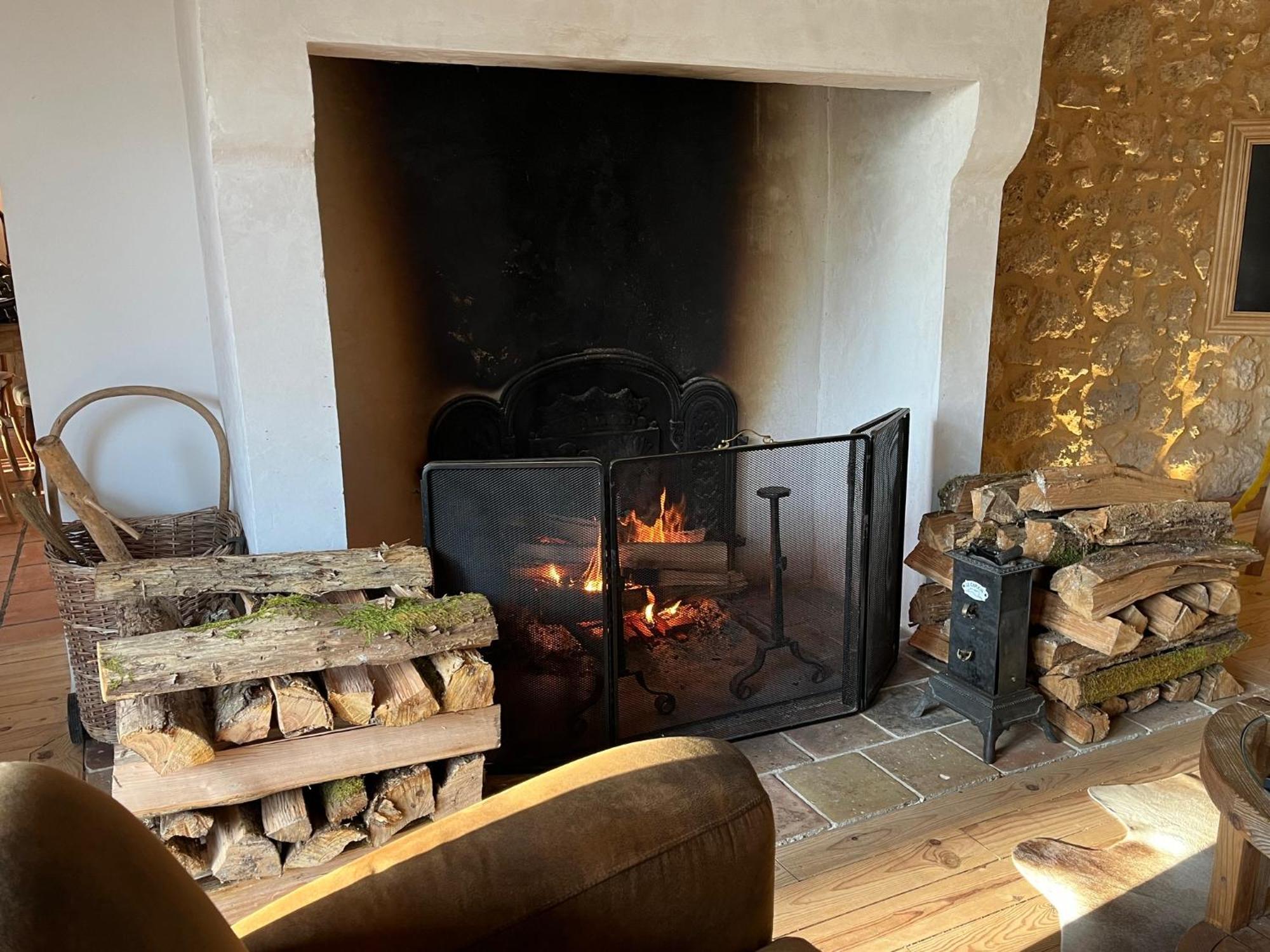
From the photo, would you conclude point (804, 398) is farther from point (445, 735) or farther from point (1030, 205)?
point (445, 735)

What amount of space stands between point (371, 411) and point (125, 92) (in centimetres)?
115

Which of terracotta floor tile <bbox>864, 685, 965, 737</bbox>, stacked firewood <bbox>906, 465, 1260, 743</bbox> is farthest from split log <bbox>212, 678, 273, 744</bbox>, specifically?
stacked firewood <bbox>906, 465, 1260, 743</bbox>

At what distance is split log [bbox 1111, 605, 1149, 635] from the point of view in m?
2.61

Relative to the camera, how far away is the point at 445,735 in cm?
206

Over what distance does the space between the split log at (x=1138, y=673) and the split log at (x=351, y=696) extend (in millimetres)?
1756

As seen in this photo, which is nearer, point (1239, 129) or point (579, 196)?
point (579, 196)

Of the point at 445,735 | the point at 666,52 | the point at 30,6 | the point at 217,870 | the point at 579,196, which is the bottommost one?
the point at 217,870

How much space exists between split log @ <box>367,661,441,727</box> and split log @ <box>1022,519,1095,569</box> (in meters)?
1.57

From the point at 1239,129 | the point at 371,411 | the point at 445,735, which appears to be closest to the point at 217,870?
the point at 445,735

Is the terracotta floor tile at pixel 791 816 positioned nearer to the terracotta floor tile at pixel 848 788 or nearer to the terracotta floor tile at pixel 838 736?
the terracotta floor tile at pixel 848 788

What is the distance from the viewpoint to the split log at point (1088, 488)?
2.60 m

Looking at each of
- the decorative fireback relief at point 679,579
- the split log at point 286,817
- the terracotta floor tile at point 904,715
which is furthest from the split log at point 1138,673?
the split log at point 286,817

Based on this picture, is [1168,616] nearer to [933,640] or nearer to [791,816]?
[933,640]

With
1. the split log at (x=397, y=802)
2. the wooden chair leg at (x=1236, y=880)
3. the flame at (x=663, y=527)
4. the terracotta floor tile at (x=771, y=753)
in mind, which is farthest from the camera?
the terracotta floor tile at (x=771, y=753)
